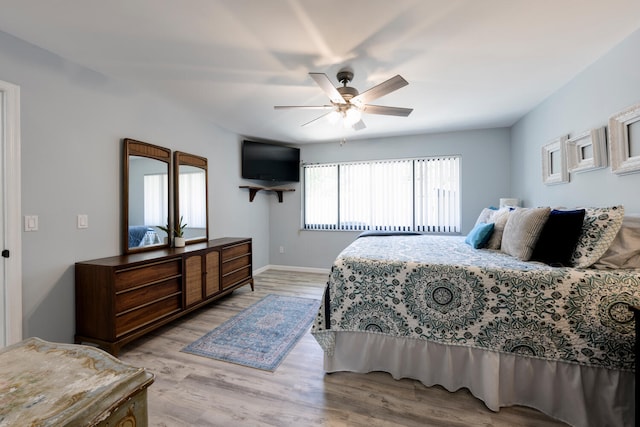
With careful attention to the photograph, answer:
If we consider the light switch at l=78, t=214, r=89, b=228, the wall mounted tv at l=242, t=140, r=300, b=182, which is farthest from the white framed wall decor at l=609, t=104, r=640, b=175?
→ the light switch at l=78, t=214, r=89, b=228

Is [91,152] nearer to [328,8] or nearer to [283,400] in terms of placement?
[328,8]

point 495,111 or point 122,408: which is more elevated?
point 495,111

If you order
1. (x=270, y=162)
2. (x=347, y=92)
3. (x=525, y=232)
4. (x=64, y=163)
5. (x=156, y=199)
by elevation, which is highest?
(x=347, y=92)

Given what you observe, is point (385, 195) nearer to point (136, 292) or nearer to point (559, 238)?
point (559, 238)

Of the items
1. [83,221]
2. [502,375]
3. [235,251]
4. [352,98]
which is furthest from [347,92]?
[83,221]

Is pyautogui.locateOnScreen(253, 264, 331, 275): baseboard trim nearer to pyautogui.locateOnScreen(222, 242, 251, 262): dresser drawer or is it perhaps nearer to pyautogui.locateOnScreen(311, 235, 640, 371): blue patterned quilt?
pyautogui.locateOnScreen(222, 242, 251, 262): dresser drawer

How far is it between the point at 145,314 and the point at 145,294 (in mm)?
175

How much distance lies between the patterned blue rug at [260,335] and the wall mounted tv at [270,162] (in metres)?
2.24

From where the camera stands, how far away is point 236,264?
3.56 metres

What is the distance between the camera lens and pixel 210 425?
4.87 feet

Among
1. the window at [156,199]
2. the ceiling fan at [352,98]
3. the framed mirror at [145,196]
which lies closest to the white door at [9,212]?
the framed mirror at [145,196]

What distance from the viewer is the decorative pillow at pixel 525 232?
185cm

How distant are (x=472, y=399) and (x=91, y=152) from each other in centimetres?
350

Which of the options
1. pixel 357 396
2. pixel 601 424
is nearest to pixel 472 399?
pixel 601 424
